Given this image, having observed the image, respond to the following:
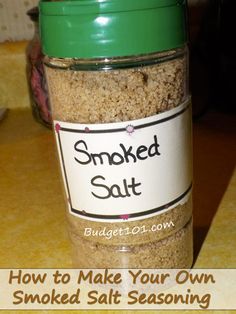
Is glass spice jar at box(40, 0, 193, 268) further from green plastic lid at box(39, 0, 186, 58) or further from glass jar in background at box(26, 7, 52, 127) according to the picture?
glass jar in background at box(26, 7, 52, 127)

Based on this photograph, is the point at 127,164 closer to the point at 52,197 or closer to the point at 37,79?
the point at 52,197

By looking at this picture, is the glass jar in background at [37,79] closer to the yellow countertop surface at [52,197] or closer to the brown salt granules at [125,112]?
the yellow countertop surface at [52,197]

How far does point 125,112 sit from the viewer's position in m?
0.30

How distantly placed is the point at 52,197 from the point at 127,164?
0.88ft

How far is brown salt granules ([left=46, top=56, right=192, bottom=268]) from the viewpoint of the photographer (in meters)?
0.29

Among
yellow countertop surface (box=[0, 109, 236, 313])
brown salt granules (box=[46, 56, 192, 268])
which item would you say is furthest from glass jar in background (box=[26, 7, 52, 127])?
brown salt granules (box=[46, 56, 192, 268])

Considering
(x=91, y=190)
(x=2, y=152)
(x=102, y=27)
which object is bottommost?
(x=2, y=152)

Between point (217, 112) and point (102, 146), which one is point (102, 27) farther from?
Result: point (217, 112)

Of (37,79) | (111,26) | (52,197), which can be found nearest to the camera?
(111,26)

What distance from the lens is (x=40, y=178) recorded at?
606 millimetres

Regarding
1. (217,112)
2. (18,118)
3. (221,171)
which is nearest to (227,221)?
(221,171)

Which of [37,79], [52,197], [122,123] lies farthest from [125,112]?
[37,79]

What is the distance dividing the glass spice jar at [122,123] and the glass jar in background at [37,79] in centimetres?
40

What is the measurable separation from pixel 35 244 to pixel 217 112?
0.45 metres
